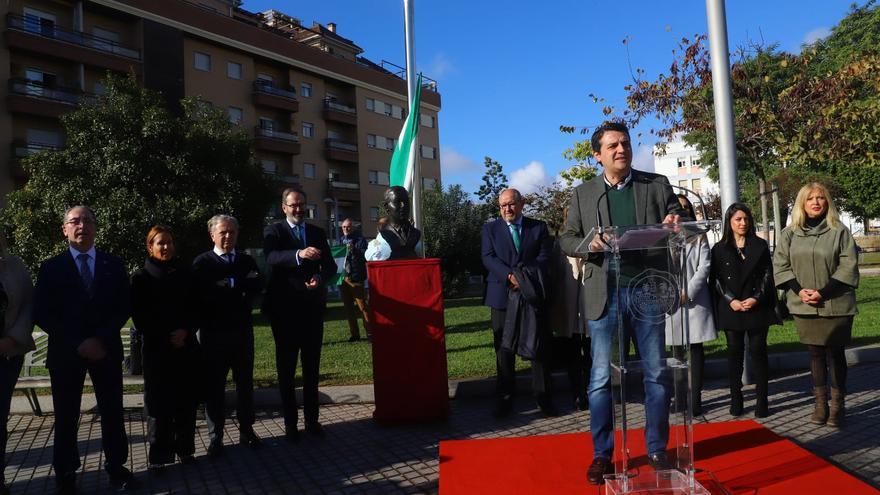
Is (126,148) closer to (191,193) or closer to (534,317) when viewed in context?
(191,193)

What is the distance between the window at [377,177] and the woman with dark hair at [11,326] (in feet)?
150

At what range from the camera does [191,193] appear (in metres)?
19.4

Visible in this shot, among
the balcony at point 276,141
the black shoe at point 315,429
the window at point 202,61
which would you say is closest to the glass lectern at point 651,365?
the black shoe at point 315,429

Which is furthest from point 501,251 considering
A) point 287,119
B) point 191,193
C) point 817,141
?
point 287,119

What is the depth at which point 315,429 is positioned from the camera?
575 centimetres

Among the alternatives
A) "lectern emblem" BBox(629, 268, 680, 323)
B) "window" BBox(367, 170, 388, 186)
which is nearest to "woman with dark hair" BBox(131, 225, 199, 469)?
"lectern emblem" BBox(629, 268, 680, 323)

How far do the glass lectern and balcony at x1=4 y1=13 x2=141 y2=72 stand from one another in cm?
2879

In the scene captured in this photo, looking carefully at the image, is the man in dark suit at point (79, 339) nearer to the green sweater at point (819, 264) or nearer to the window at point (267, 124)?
the green sweater at point (819, 264)

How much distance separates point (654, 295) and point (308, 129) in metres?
44.2

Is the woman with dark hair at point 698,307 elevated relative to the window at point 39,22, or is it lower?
lower

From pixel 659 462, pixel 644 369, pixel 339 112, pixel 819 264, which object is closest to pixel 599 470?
pixel 659 462

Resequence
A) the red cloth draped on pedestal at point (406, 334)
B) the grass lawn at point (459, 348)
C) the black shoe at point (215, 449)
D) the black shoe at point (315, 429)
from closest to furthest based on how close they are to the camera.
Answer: the black shoe at point (215, 449), the black shoe at point (315, 429), the red cloth draped on pedestal at point (406, 334), the grass lawn at point (459, 348)

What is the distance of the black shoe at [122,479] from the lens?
4559mm

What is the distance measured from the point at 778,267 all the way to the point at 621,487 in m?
3.09
